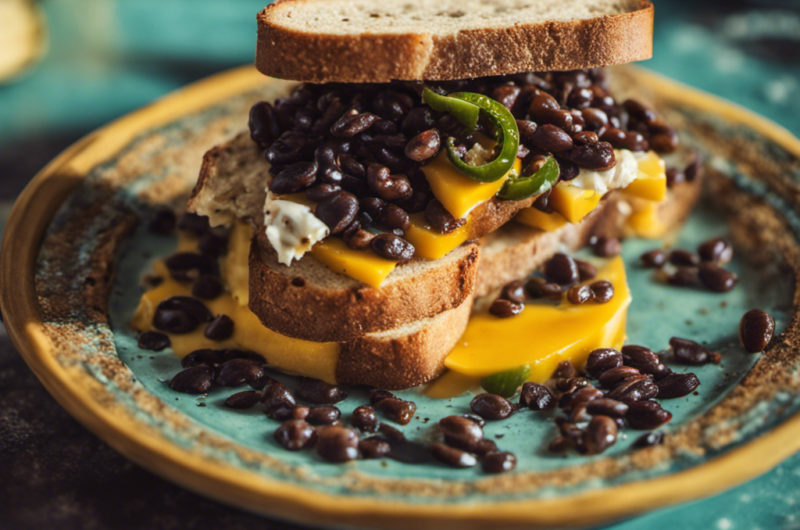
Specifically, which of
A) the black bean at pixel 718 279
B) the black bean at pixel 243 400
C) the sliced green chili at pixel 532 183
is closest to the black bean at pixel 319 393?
the black bean at pixel 243 400

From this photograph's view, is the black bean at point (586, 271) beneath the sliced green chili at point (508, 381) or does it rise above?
above

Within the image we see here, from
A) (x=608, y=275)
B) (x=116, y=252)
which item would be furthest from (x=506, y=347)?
(x=116, y=252)

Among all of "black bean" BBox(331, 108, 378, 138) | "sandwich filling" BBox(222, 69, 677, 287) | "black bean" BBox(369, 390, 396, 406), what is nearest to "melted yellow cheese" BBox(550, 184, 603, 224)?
"sandwich filling" BBox(222, 69, 677, 287)

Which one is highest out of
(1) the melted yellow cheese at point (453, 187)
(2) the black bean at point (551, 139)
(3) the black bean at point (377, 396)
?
(2) the black bean at point (551, 139)

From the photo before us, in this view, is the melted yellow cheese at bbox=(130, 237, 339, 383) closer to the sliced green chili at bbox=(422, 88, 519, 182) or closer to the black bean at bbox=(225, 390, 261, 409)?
the black bean at bbox=(225, 390, 261, 409)

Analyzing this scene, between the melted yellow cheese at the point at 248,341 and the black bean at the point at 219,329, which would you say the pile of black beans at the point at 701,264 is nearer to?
the melted yellow cheese at the point at 248,341

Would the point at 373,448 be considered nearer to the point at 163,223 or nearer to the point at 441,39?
the point at 441,39

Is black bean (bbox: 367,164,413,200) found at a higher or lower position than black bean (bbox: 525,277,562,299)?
higher
